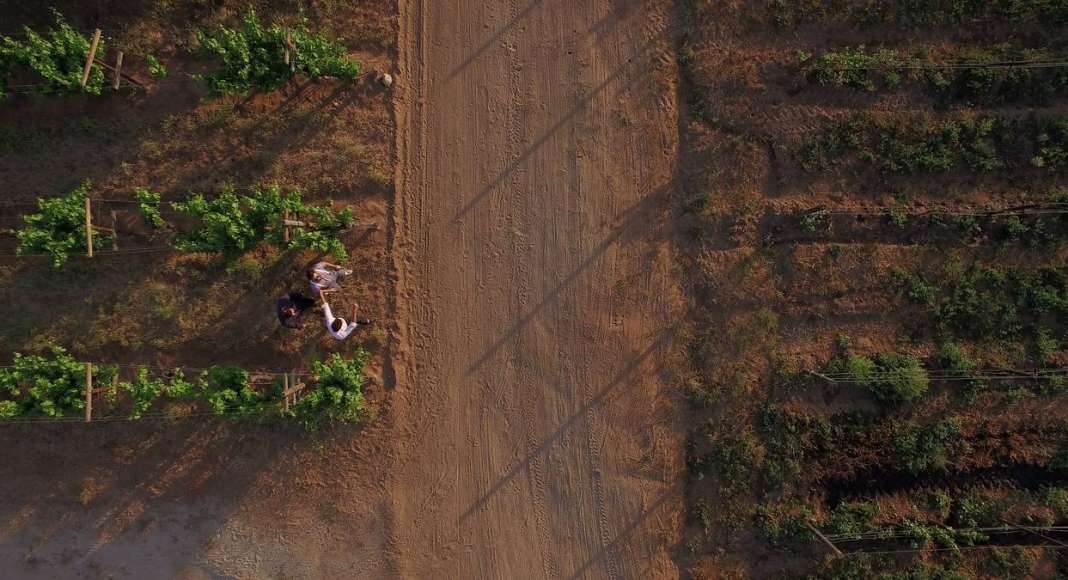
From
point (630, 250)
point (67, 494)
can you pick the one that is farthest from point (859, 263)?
point (67, 494)

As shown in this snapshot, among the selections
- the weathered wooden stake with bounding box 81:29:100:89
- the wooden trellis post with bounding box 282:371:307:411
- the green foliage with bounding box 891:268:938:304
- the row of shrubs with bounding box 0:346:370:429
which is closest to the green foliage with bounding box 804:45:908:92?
the green foliage with bounding box 891:268:938:304

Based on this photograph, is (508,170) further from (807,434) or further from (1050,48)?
(1050,48)

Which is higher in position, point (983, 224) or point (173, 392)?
point (983, 224)

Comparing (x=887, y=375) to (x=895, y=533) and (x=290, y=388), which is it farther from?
(x=290, y=388)

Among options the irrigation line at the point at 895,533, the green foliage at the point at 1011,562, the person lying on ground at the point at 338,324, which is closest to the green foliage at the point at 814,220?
the irrigation line at the point at 895,533

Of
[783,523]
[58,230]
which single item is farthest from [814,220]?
[58,230]

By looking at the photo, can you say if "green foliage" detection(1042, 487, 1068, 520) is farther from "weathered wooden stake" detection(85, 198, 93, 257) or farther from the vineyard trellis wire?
"weathered wooden stake" detection(85, 198, 93, 257)
